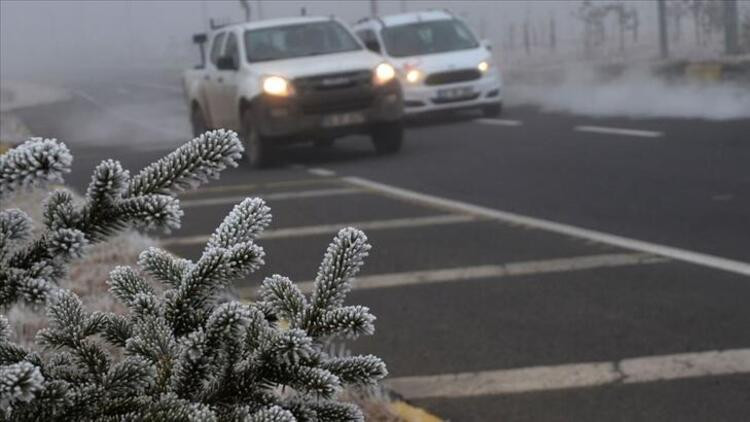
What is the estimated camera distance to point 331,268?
2219 millimetres

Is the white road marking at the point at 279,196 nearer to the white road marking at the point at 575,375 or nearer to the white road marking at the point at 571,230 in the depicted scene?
the white road marking at the point at 571,230

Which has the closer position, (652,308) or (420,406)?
(420,406)

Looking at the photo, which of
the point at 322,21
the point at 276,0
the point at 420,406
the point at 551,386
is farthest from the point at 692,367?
the point at 276,0

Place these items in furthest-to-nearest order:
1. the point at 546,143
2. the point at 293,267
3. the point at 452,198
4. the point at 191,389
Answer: the point at 546,143 < the point at 452,198 < the point at 293,267 < the point at 191,389

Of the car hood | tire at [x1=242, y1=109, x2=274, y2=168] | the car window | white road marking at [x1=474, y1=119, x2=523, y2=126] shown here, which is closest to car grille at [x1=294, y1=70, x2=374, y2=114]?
tire at [x1=242, y1=109, x2=274, y2=168]

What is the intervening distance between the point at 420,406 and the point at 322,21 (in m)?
13.4

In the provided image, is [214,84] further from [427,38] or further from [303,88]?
[427,38]

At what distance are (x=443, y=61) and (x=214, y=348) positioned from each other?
68.8ft

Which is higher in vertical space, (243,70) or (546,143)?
(243,70)

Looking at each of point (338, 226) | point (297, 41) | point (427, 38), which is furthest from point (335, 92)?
point (427, 38)

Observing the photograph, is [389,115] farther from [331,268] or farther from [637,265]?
[331,268]

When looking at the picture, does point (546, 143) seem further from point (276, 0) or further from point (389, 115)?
point (276, 0)

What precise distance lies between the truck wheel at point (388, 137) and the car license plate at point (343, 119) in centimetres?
32

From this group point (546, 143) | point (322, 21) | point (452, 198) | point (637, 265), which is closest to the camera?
point (637, 265)
